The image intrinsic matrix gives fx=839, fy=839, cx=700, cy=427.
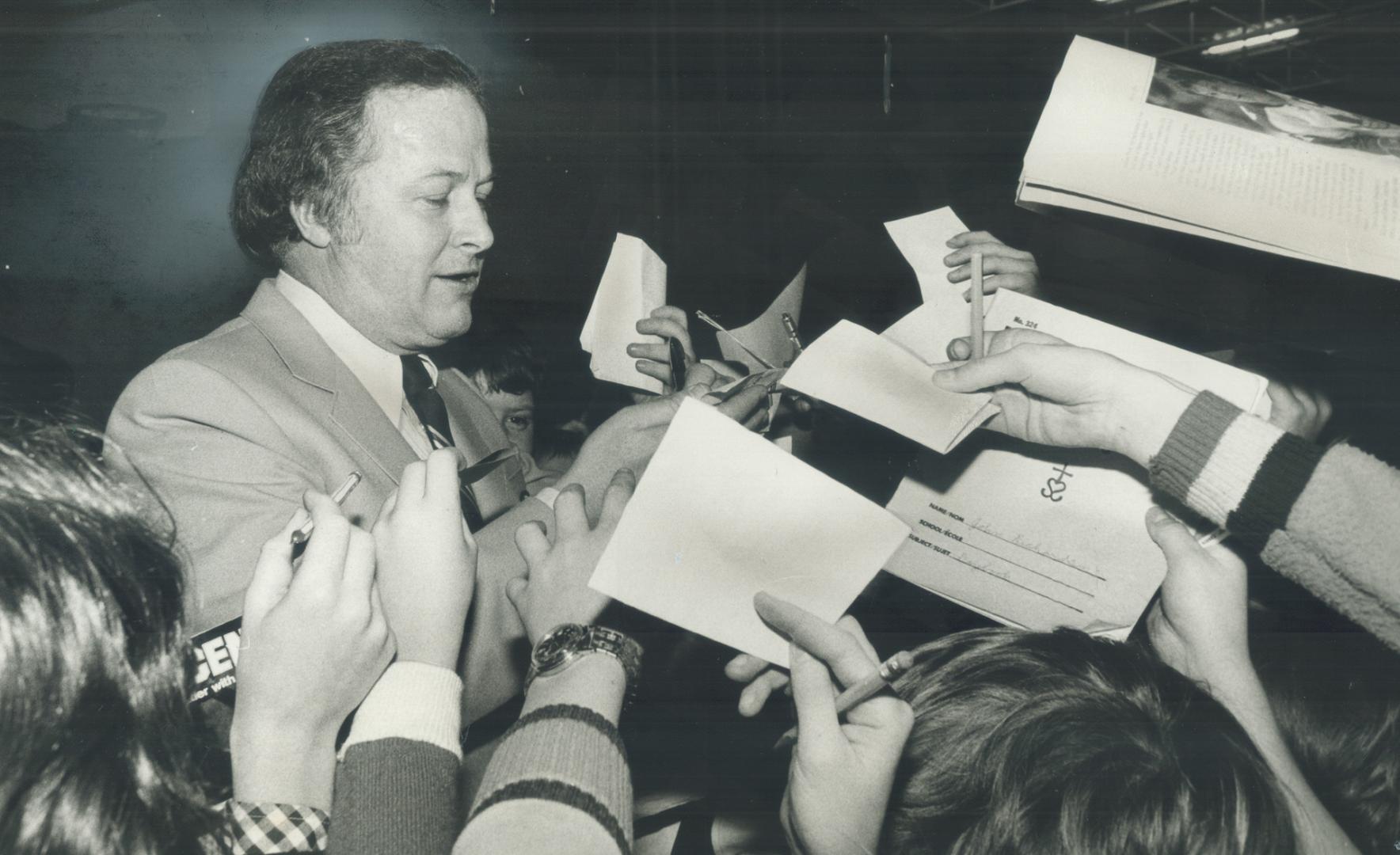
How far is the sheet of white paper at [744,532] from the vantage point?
93 centimetres

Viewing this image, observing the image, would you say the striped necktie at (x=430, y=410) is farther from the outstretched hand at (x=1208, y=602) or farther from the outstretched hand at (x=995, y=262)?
the outstretched hand at (x=1208, y=602)

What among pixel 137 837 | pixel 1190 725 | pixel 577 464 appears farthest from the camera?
pixel 577 464

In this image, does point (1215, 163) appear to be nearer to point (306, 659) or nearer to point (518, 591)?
point (518, 591)

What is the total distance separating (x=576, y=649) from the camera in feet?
2.75

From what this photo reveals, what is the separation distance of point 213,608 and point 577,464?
52 cm

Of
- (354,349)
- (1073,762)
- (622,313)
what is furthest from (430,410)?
(1073,762)

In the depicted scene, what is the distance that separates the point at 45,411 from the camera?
2.48 feet

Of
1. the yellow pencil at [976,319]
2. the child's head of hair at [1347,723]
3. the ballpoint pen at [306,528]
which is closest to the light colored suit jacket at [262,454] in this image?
the ballpoint pen at [306,528]

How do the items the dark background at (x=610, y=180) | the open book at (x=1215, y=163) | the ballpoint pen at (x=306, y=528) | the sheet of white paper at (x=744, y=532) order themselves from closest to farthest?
the ballpoint pen at (x=306, y=528) < the sheet of white paper at (x=744, y=532) < the open book at (x=1215, y=163) < the dark background at (x=610, y=180)

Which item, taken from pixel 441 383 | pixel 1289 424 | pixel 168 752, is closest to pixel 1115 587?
pixel 1289 424

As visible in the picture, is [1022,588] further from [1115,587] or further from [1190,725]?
[1190,725]

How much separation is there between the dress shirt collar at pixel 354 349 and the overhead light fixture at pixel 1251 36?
7.91m

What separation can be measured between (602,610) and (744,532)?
18 cm

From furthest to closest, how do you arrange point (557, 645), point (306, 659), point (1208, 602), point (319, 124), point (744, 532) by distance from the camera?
point (319, 124), point (1208, 602), point (744, 532), point (557, 645), point (306, 659)
